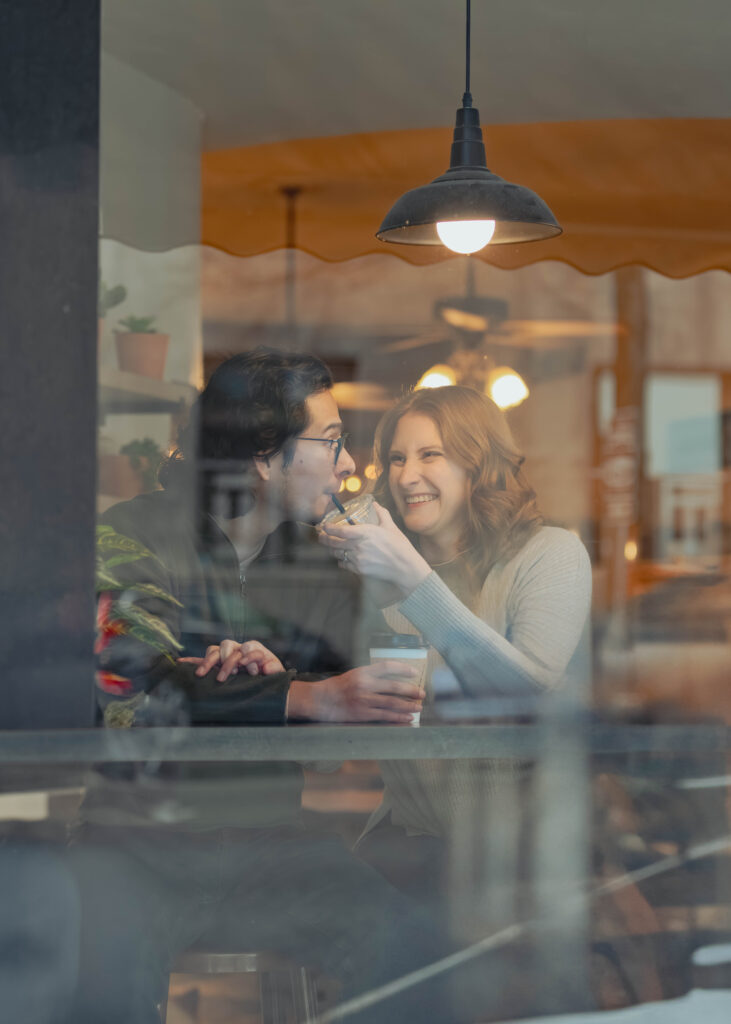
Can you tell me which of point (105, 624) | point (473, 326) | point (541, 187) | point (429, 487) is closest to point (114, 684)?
point (105, 624)

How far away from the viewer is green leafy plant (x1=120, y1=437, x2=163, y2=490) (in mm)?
1741

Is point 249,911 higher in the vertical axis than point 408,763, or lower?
lower

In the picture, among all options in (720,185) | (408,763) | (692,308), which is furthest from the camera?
(692,308)

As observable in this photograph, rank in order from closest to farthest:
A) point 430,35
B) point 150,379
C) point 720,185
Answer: point 150,379 → point 430,35 → point 720,185

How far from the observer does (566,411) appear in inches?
85.5

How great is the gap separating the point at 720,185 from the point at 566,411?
652mm

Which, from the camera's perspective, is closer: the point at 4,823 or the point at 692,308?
the point at 4,823

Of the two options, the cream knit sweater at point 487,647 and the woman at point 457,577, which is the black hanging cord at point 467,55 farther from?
the cream knit sweater at point 487,647

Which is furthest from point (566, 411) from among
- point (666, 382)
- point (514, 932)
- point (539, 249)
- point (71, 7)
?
point (71, 7)

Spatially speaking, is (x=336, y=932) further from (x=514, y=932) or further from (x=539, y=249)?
(x=539, y=249)

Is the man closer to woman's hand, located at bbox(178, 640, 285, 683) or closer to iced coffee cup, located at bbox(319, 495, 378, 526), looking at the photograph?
woman's hand, located at bbox(178, 640, 285, 683)

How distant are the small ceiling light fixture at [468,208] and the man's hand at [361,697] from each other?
2.57 feet

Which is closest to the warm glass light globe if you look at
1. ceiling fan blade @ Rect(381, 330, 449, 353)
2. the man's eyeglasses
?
ceiling fan blade @ Rect(381, 330, 449, 353)

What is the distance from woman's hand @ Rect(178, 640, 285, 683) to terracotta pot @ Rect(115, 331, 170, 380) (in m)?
0.53
